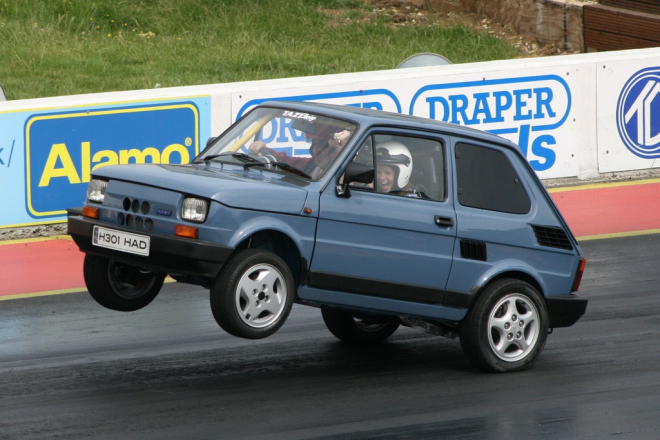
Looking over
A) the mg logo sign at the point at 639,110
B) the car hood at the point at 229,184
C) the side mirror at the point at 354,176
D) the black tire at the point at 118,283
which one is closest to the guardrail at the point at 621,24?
the mg logo sign at the point at 639,110

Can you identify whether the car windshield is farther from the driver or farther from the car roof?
the driver

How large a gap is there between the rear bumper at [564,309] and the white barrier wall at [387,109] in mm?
6287

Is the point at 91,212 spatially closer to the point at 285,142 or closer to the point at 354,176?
the point at 285,142

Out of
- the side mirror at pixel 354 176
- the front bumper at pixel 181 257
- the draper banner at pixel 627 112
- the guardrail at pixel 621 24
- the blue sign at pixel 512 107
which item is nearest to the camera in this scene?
the front bumper at pixel 181 257

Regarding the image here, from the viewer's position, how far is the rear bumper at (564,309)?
27.4 feet

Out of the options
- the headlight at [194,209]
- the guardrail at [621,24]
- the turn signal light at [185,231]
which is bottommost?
the turn signal light at [185,231]

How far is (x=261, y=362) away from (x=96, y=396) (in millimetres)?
1432

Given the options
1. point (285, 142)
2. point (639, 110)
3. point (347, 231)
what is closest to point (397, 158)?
point (347, 231)

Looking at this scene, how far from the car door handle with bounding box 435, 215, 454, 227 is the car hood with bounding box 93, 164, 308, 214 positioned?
974mm

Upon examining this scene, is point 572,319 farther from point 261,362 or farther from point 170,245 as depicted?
point 170,245

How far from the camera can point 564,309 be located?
27.5 ft

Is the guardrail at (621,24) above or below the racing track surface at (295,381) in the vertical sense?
above

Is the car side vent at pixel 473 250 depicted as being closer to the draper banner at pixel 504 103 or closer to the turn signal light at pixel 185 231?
the turn signal light at pixel 185 231

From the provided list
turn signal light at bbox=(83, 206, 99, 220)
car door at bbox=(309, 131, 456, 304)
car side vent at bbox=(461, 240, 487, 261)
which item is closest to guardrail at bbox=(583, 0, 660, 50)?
car side vent at bbox=(461, 240, 487, 261)
